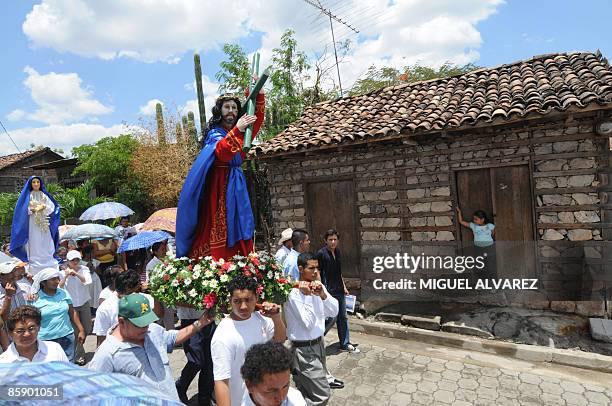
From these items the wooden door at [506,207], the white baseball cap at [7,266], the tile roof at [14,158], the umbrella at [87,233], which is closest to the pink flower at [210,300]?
the white baseball cap at [7,266]

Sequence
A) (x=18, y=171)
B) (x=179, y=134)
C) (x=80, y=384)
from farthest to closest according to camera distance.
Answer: (x=18, y=171) → (x=179, y=134) → (x=80, y=384)

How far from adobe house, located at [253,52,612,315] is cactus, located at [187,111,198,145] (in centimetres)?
816

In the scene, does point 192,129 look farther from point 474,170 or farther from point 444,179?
point 474,170

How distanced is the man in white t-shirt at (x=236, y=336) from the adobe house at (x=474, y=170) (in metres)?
4.99

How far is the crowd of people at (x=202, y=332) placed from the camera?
8.18 feet

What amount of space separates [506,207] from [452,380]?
11.4 feet

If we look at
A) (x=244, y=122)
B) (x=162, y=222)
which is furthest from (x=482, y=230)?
(x=162, y=222)

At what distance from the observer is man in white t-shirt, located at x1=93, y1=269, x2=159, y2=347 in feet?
12.9

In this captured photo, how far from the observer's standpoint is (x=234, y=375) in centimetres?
266

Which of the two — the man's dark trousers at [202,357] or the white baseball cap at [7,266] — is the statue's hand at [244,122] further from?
the white baseball cap at [7,266]

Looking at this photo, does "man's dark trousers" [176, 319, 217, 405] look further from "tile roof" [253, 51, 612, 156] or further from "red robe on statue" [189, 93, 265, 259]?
"tile roof" [253, 51, 612, 156]

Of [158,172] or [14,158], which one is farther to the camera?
[14,158]

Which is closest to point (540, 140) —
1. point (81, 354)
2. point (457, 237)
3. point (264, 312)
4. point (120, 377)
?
point (457, 237)

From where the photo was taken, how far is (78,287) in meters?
Answer: 5.90
